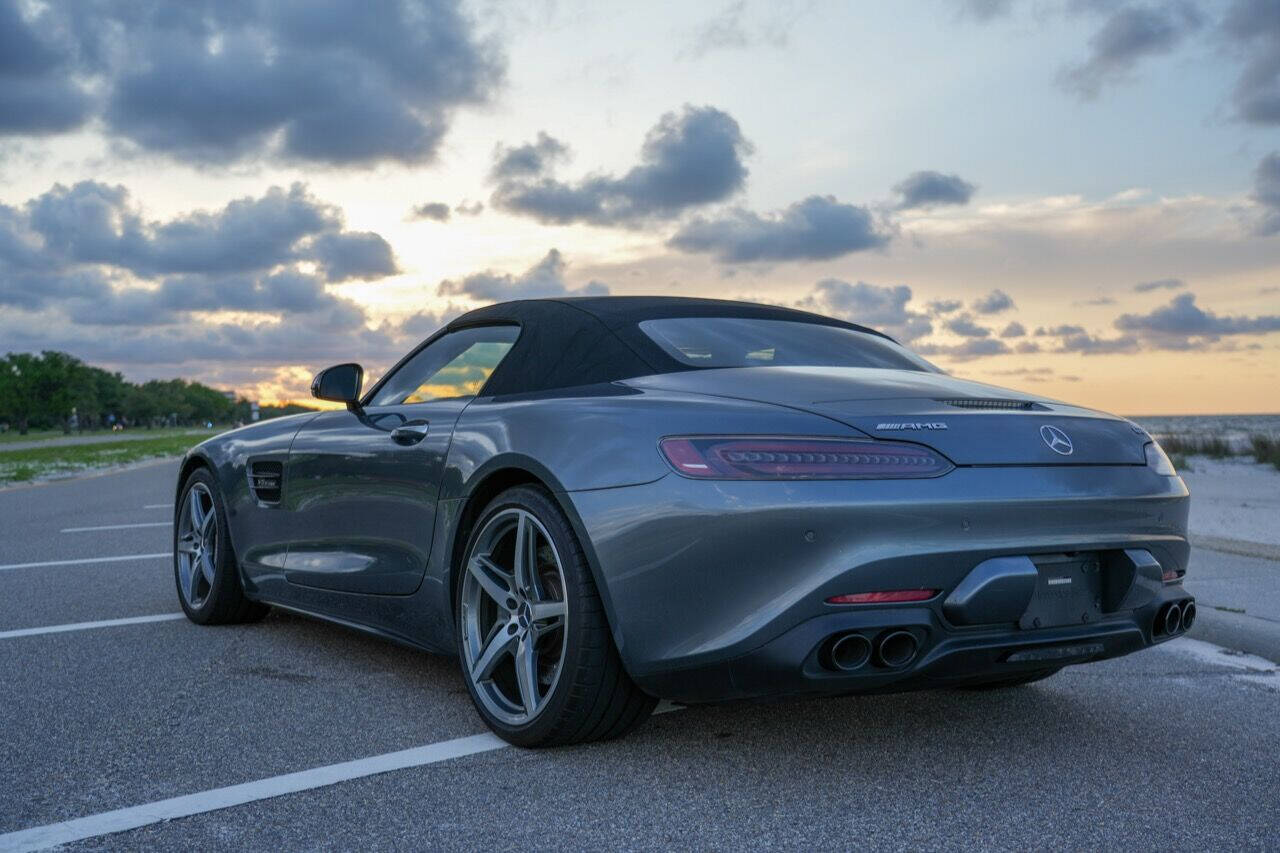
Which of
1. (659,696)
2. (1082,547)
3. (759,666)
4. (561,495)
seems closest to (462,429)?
(561,495)

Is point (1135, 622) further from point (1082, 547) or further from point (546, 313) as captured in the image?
point (546, 313)

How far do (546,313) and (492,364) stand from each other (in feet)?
0.83

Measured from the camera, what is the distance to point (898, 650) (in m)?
3.06

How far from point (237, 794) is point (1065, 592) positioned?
2207 mm

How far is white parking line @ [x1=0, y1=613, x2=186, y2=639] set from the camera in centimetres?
562

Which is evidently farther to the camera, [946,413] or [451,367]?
[451,367]

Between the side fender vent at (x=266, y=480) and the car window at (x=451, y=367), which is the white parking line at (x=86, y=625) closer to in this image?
the side fender vent at (x=266, y=480)

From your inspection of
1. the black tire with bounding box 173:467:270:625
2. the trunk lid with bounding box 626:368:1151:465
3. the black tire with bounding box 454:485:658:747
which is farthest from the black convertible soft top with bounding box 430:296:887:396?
the black tire with bounding box 173:467:270:625

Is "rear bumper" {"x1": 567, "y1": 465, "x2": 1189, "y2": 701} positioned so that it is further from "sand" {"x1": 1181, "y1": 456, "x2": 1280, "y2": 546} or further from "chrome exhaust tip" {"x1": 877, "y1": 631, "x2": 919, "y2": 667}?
"sand" {"x1": 1181, "y1": 456, "x2": 1280, "y2": 546}

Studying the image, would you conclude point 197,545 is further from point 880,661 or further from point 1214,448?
point 1214,448

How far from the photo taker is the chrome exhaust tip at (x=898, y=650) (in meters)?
3.04

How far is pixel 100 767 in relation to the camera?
3.47 metres

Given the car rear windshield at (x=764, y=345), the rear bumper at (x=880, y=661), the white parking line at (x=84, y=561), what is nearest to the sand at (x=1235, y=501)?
the car rear windshield at (x=764, y=345)

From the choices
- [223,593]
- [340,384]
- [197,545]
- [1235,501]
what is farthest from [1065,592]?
[1235,501]
